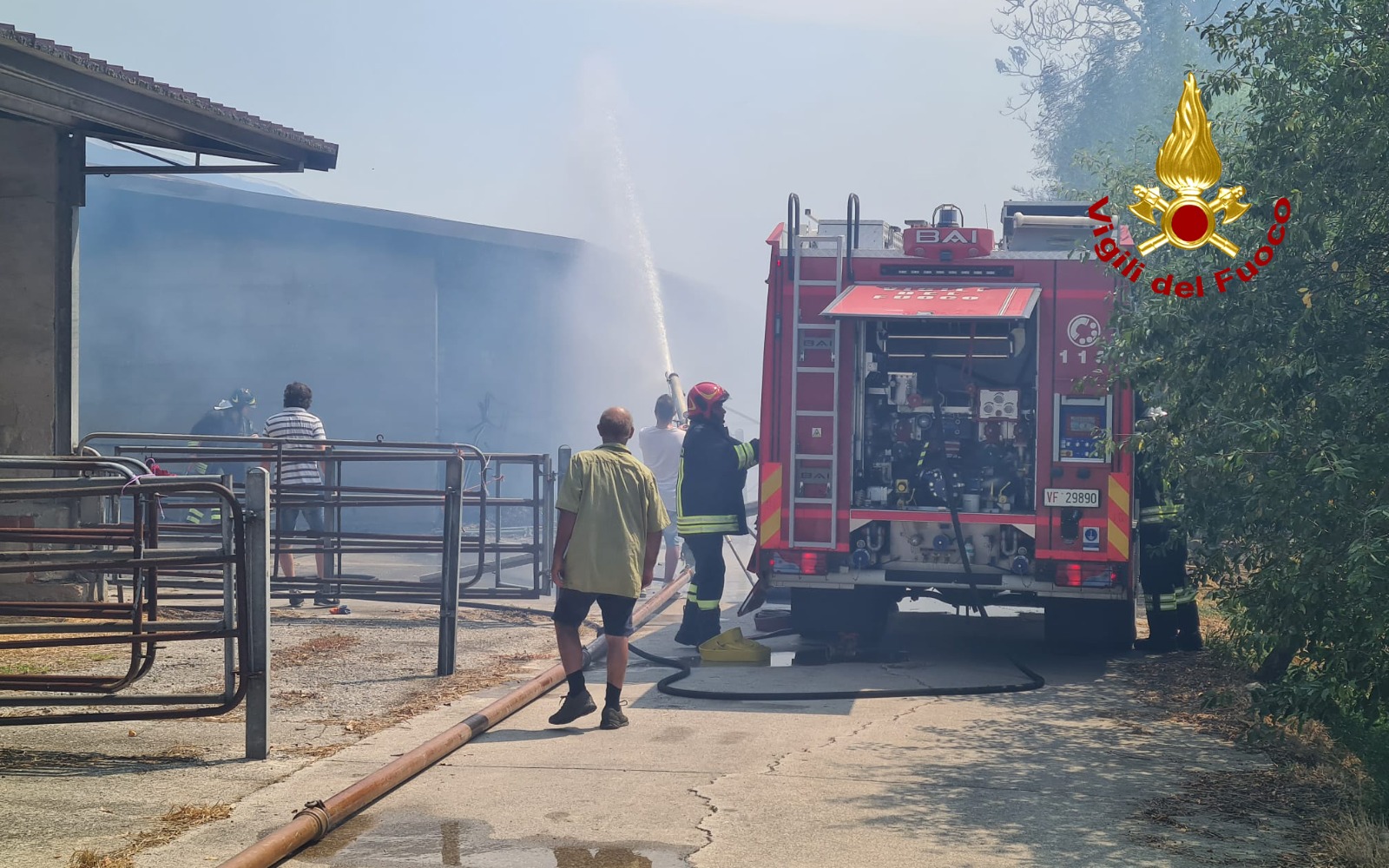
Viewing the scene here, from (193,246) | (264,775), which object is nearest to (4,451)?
(264,775)

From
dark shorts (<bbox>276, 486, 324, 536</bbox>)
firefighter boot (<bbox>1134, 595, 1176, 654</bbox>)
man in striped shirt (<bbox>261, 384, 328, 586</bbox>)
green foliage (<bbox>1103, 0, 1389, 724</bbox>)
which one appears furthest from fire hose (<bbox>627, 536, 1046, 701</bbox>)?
man in striped shirt (<bbox>261, 384, 328, 586</bbox>)

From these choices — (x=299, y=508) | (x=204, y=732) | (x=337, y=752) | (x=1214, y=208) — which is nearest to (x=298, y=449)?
(x=299, y=508)

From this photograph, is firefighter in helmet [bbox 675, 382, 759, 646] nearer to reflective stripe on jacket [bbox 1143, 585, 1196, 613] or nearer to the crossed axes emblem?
reflective stripe on jacket [bbox 1143, 585, 1196, 613]

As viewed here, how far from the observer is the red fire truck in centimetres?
930

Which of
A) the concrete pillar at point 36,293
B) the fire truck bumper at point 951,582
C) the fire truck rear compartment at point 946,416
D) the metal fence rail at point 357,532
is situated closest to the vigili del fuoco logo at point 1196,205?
the fire truck rear compartment at point 946,416

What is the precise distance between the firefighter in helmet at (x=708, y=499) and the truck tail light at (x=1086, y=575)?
2.27 m

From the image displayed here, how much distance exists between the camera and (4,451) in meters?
10.0

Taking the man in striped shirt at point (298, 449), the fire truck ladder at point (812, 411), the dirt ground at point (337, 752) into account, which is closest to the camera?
the dirt ground at point (337, 752)

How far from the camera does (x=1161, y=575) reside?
32.2 feet

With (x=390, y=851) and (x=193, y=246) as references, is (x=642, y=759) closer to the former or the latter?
(x=390, y=851)

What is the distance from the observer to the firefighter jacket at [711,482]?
1010cm

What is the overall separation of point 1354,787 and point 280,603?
28.5 feet

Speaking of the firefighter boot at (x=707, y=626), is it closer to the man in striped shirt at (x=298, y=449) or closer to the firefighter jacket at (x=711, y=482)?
the firefighter jacket at (x=711, y=482)

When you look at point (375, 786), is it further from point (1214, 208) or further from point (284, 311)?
point (284, 311)
